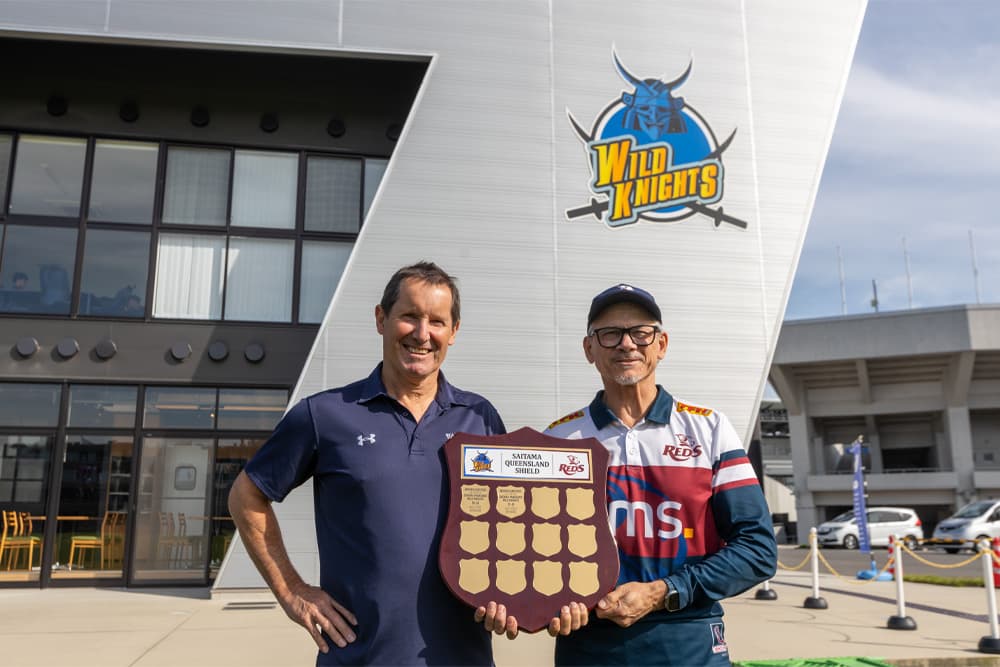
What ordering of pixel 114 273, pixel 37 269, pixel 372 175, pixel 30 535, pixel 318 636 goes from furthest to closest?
pixel 372 175
pixel 114 273
pixel 37 269
pixel 30 535
pixel 318 636

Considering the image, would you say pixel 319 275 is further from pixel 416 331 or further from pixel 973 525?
pixel 973 525

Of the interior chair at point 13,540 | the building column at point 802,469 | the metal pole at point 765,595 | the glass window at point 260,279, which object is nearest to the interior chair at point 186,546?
the interior chair at point 13,540

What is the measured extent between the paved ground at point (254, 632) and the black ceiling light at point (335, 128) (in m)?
7.23

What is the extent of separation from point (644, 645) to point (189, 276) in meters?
10.8

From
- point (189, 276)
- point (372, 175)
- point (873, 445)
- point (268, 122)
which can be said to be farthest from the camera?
point (873, 445)

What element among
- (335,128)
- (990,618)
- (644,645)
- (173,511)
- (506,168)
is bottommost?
(990,618)

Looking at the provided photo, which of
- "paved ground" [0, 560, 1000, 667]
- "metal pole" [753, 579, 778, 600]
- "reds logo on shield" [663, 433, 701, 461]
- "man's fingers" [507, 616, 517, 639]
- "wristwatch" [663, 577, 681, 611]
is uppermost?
"reds logo on shield" [663, 433, 701, 461]

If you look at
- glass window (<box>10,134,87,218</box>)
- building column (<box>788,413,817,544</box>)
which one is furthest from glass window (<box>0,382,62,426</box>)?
building column (<box>788,413,817,544</box>)

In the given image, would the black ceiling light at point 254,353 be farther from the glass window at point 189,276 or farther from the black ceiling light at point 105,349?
the black ceiling light at point 105,349

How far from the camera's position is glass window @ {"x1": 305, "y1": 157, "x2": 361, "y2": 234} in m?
11.8

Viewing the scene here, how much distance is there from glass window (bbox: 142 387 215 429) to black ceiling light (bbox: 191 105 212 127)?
4.31 m

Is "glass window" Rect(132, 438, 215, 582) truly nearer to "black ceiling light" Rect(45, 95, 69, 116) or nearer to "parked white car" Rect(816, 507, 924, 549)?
"black ceiling light" Rect(45, 95, 69, 116)

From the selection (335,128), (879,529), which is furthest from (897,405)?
(335,128)

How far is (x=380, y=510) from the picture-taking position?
206cm
